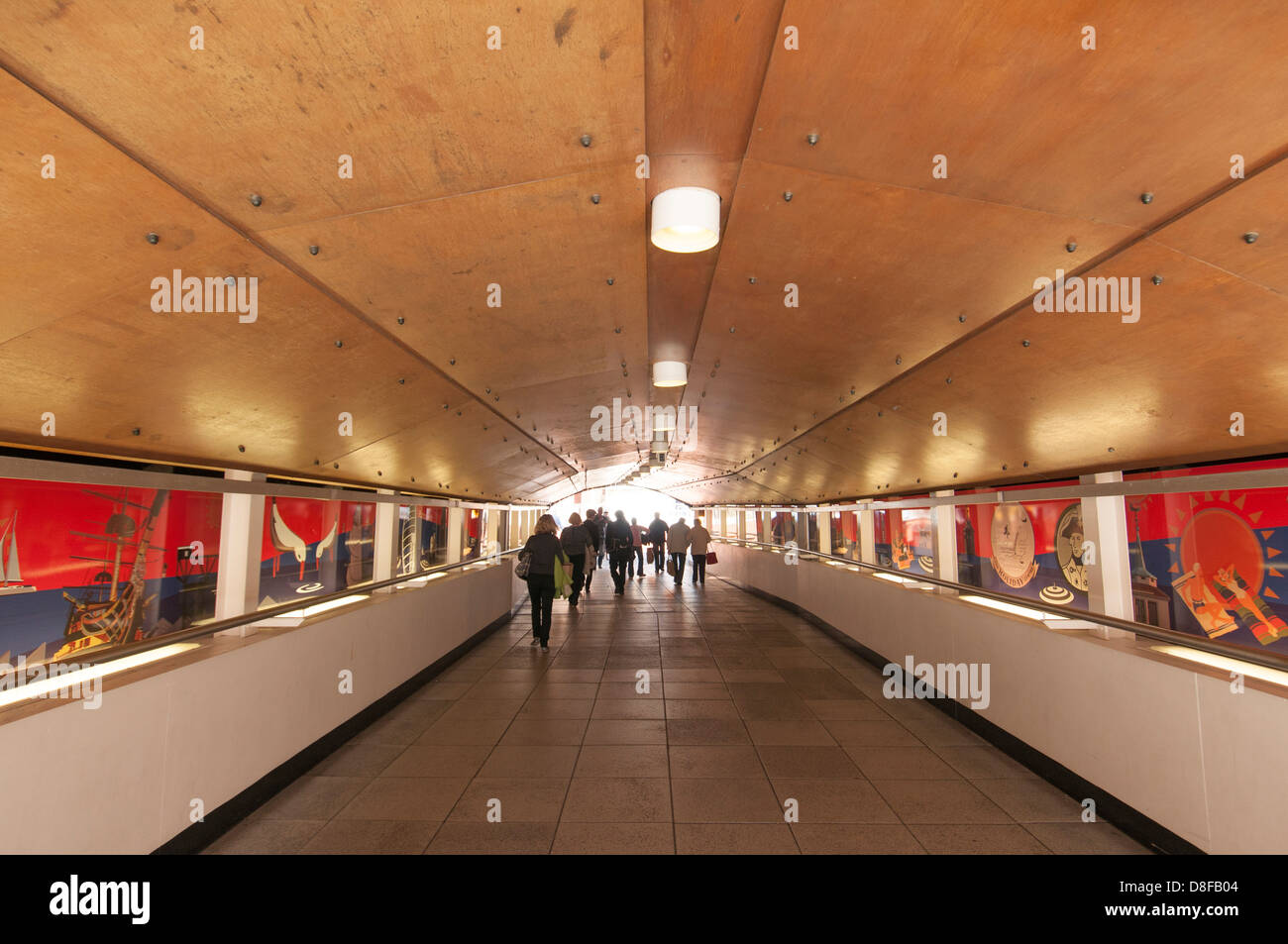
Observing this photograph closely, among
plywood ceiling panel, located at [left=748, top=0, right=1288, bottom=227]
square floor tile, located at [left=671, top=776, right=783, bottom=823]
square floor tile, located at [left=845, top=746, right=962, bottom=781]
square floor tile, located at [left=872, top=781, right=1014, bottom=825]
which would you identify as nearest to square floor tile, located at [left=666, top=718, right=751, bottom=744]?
square floor tile, located at [left=671, top=776, right=783, bottom=823]

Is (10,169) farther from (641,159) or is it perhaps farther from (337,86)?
(641,159)

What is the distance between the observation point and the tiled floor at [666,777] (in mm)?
3486

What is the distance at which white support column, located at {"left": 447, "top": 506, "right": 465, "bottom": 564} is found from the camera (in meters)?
9.89

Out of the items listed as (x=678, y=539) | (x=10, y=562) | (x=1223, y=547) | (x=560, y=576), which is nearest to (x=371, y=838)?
(x=10, y=562)

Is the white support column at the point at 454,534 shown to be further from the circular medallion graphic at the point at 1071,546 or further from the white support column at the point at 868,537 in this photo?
the circular medallion graphic at the point at 1071,546

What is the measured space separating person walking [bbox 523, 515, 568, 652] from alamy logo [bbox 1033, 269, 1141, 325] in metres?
6.20

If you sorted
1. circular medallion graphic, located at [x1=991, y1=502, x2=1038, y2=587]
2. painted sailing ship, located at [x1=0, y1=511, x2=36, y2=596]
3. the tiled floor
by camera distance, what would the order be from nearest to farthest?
1. the tiled floor
2. painted sailing ship, located at [x1=0, y1=511, x2=36, y2=596]
3. circular medallion graphic, located at [x1=991, y1=502, x2=1038, y2=587]

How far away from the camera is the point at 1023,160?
2.59 metres

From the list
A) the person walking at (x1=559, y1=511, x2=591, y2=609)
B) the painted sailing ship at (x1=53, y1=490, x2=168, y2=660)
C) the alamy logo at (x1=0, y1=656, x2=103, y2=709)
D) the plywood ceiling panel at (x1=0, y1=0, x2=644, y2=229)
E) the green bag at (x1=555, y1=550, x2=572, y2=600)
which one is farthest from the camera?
the person walking at (x1=559, y1=511, x2=591, y2=609)

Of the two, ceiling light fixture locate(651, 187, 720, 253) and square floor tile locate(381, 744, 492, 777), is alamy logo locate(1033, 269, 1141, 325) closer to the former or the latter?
ceiling light fixture locate(651, 187, 720, 253)

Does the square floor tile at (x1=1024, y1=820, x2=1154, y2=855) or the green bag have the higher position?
the green bag

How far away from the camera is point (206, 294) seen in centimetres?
288

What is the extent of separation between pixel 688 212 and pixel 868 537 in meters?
7.62

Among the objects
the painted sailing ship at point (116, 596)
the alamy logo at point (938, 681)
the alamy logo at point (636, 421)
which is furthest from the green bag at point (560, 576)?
the painted sailing ship at point (116, 596)
